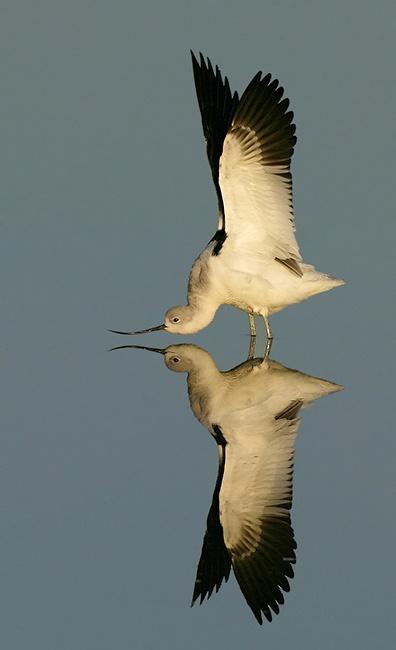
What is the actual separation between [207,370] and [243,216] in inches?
46.0

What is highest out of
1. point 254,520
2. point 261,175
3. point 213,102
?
point 213,102

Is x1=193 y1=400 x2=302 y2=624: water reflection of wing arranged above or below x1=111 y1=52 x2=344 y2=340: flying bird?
below

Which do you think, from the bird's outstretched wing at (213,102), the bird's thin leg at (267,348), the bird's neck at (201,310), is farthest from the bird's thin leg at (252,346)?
the bird's outstretched wing at (213,102)

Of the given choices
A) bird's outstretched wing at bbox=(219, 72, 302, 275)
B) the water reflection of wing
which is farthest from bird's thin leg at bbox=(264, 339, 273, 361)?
the water reflection of wing

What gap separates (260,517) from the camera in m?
7.78

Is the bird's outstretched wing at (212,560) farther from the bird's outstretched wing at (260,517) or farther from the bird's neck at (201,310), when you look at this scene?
the bird's neck at (201,310)

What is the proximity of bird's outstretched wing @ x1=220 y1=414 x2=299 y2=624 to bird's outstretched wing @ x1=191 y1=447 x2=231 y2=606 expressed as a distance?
4cm

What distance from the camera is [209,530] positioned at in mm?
7477

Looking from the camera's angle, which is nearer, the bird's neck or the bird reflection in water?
the bird reflection in water

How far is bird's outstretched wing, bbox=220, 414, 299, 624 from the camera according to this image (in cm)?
727

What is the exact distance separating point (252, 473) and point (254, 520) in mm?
355

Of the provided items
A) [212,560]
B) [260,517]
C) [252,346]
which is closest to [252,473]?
[260,517]

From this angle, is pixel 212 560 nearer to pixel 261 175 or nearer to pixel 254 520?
pixel 254 520

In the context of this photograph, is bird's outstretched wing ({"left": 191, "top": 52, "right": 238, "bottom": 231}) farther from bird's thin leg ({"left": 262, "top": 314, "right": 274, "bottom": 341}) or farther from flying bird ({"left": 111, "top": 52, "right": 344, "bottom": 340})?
bird's thin leg ({"left": 262, "top": 314, "right": 274, "bottom": 341})
